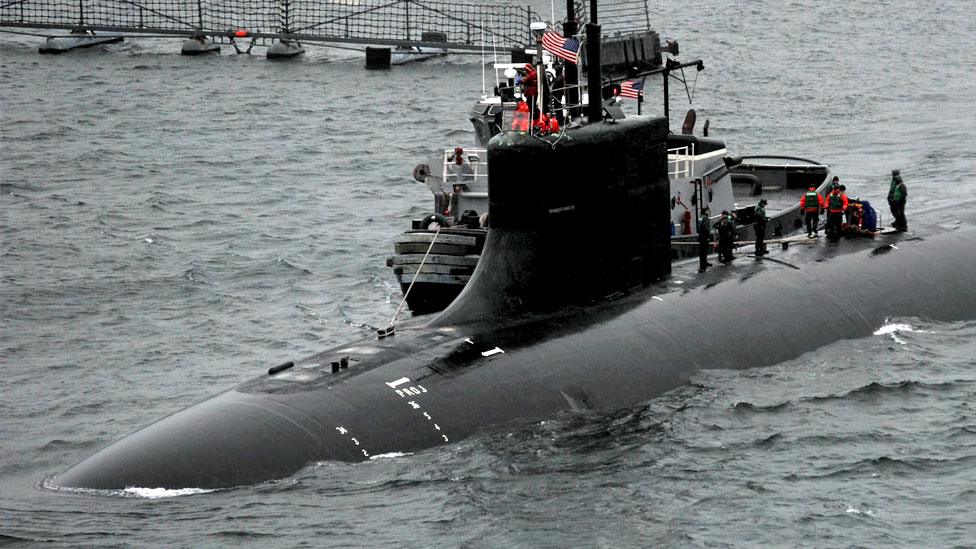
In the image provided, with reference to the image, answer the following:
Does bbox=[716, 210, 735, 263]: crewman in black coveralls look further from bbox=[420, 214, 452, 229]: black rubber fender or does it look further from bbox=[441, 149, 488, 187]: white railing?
bbox=[441, 149, 488, 187]: white railing

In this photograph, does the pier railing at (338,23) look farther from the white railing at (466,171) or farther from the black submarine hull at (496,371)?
the black submarine hull at (496,371)

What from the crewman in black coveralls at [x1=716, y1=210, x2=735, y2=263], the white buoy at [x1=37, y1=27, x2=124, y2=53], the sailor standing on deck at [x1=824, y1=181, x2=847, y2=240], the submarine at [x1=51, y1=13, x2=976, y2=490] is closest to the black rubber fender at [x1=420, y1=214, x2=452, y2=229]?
the submarine at [x1=51, y1=13, x2=976, y2=490]

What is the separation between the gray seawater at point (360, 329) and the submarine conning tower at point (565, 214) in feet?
7.92

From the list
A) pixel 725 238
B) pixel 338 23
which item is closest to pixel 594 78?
pixel 725 238

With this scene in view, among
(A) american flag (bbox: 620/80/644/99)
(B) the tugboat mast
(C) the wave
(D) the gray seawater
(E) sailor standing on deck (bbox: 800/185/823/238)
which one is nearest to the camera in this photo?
(D) the gray seawater

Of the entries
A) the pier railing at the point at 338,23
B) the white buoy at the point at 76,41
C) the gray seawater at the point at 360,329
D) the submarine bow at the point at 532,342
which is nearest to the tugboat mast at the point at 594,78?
the submarine bow at the point at 532,342

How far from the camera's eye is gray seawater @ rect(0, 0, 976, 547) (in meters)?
19.9

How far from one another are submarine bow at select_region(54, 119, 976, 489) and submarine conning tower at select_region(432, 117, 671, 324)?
0.03m

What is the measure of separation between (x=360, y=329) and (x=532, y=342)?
10249mm

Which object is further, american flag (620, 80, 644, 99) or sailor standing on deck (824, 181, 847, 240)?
american flag (620, 80, 644, 99)

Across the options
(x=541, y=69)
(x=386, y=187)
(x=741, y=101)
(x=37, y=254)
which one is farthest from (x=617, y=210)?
(x=741, y=101)

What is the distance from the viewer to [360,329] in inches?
1308

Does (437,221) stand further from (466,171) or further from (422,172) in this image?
(422,172)

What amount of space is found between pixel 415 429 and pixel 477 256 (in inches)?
385
